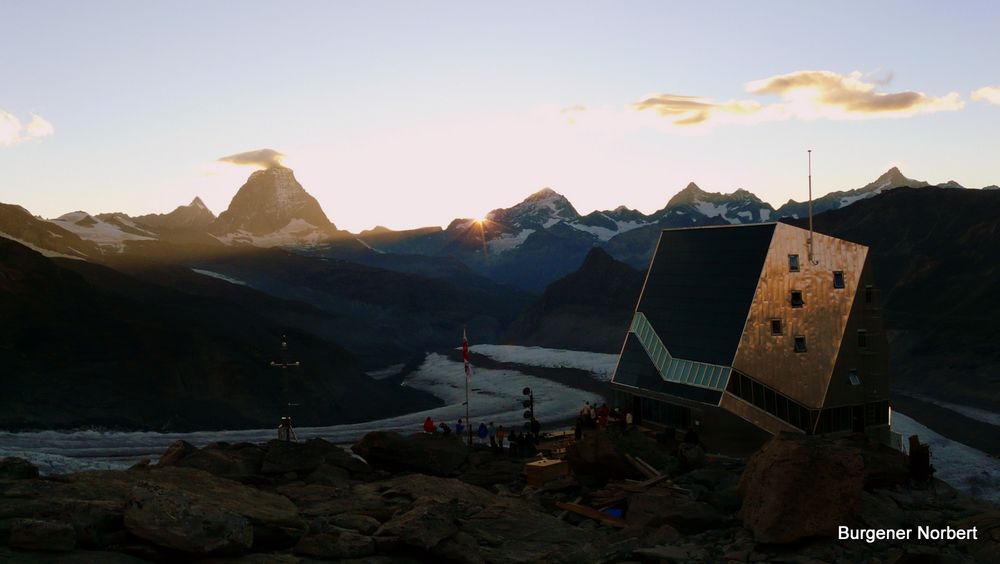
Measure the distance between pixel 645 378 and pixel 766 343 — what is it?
7.71 meters

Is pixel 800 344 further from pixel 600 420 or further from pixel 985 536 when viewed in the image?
pixel 985 536

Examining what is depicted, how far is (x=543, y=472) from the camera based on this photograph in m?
29.7

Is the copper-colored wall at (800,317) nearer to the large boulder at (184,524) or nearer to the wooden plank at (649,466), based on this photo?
the wooden plank at (649,466)

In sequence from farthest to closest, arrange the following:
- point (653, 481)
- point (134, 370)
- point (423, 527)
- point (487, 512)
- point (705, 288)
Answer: point (134, 370) < point (705, 288) < point (653, 481) < point (487, 512) < point (423, 527)

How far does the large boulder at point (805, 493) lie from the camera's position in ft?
62.5

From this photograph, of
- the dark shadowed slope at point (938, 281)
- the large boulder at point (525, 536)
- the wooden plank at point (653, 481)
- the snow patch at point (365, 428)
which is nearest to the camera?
the large boulder at point (525, 536)

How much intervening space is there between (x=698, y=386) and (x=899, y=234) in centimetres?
12608

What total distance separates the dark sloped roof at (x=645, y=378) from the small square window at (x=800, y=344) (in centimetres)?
576

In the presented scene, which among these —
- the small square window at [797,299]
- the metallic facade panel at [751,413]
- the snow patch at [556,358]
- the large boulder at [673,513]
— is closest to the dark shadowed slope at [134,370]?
the snow patch at [556,358]

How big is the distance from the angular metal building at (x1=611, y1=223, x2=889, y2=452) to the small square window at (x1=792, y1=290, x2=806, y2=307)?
9cm

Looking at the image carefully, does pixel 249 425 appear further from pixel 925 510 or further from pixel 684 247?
pixel 925 510

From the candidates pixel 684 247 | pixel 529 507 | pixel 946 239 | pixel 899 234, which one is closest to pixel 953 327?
pixel 946 239

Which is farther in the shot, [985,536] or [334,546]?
[985,536]

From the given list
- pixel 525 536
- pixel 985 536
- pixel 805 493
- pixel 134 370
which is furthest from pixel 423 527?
pixel 134 370
